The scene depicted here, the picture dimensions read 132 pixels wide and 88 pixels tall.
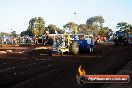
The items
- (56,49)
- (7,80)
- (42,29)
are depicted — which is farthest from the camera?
(42,29)

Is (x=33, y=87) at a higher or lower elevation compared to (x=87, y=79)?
lower

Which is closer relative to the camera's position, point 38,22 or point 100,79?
point 100,79

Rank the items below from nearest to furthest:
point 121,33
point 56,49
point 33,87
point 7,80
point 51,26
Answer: point 33,87 → point 7,80 → point 56,49 → point 121,33 → point 51,26

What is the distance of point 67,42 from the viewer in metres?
31.4

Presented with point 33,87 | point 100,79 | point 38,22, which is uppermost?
point 38,22

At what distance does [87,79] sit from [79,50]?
95.9 ft

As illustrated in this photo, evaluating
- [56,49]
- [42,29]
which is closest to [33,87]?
[56,49]

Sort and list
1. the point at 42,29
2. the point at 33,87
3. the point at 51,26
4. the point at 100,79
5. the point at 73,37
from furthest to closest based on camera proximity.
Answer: the point at 51,26 → the point at 42,29 → the point at 73,37 → the point at 33,87 → the point at 100,79

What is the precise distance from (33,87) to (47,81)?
163 cm

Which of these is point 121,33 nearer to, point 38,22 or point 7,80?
point 7,80

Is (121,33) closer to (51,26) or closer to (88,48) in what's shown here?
(88,48)

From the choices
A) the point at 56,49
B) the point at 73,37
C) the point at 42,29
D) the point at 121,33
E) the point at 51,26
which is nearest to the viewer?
the point at 56,49

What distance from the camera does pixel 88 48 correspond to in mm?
34062

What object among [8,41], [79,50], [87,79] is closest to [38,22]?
[8,41]
